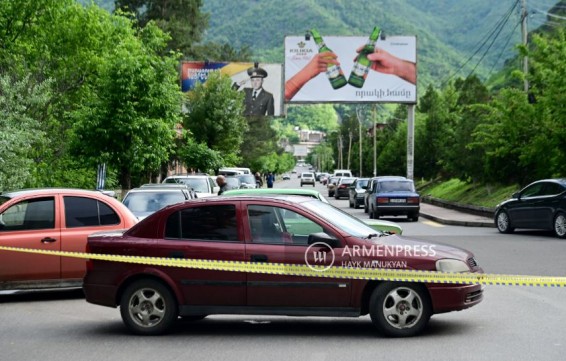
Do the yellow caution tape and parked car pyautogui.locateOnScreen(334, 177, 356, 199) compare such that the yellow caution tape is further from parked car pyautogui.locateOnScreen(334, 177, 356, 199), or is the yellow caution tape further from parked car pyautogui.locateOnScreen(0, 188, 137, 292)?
parked car pyautogui.locateOnScreen(334, 177, 356, 199)

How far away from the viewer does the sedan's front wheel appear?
879cm

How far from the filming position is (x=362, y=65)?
48.3 m

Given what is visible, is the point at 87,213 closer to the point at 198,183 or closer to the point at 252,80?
the point at 198,183

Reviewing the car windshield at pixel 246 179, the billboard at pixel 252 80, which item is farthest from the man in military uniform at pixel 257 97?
the car windshield at pixel 246 179

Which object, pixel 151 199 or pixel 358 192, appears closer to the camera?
pixel 151 199

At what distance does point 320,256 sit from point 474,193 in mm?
35182

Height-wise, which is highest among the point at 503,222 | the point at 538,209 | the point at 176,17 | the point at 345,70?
the point at 176,17

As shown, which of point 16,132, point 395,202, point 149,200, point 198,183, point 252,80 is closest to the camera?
point 149,200

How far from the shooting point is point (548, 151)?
28.5 m

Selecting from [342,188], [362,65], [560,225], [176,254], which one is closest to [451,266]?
[176,254]

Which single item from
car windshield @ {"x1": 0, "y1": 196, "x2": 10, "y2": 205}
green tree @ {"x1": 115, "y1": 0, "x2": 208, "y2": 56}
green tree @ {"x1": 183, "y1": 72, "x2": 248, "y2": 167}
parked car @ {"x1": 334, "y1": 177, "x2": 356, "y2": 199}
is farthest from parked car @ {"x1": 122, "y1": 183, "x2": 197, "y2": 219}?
green tree @ {"x1": 115, "y1": 0, "x2": 208, "y2": 56}

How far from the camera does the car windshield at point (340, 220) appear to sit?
9121 mm

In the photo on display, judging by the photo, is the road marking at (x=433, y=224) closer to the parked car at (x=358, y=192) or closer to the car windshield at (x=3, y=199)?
the parked car at (x=358, y=192)

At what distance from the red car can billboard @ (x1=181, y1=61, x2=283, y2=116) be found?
4836 cm
